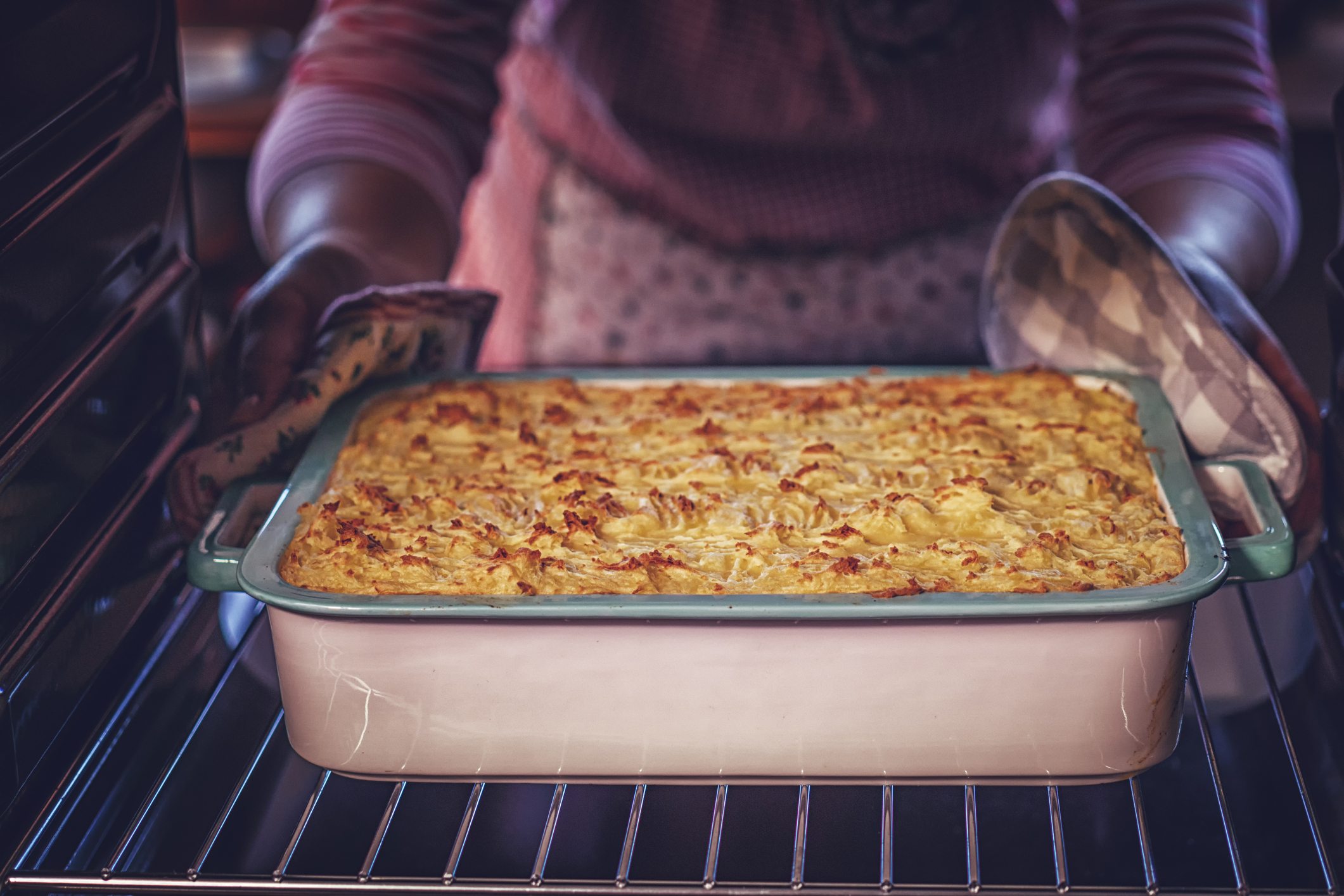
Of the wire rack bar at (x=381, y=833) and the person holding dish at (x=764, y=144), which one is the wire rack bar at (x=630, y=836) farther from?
the person holding dish at (x=764, y=144)

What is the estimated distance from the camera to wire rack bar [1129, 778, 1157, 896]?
0.67 metres

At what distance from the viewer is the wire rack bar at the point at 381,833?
0.71 metres

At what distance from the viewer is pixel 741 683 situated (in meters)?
0.78

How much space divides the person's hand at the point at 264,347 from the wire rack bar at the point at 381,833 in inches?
14.7

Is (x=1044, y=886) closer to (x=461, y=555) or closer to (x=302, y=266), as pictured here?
(x=461, y=555)

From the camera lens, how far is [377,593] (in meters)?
0.81

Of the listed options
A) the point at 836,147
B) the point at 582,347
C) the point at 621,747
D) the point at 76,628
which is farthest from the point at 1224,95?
the point at 76,628

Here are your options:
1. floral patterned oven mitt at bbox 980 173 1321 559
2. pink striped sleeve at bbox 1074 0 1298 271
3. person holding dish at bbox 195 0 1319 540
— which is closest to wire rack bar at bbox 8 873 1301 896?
floral patterned oven mitt at bbox 980 173 1321 559

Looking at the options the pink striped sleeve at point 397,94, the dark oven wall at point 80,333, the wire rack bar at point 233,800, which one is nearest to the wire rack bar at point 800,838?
the wire rack bar at point 233,800

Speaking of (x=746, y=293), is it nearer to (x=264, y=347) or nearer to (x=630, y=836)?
(x=264, y=347)

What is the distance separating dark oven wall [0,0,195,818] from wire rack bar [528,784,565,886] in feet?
1.08

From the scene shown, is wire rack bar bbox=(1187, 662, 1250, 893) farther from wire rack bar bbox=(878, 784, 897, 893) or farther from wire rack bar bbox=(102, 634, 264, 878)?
wire rack bar bbox=(102, 634, 264, 878)

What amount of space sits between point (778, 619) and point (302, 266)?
706 mm

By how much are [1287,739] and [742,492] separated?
0.43 m
